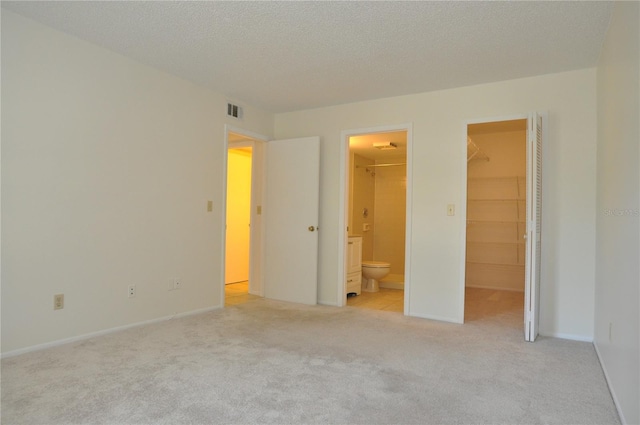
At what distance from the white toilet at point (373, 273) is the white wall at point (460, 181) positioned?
3.90 ft

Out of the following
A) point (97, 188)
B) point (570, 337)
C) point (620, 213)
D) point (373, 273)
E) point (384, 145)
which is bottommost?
point (570, 337)

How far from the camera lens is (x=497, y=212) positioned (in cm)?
622

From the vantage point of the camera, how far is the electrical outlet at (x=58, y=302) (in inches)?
115

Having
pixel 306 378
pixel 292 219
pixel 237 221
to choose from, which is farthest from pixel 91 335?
pixel 237 221

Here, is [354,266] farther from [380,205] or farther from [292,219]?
[380,205]

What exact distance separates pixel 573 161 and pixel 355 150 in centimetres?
354

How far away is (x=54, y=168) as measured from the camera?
292cm

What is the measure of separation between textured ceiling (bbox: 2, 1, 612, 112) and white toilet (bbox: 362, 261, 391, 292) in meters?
2.67

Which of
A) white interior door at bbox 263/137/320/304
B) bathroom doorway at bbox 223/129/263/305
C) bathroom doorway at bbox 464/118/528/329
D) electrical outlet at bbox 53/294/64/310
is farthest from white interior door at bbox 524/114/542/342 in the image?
electrical outlet at bbox 53/294/64/310

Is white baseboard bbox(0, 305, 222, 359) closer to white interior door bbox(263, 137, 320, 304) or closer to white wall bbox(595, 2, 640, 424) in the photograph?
white interior door bbox(263, 137, 320, 304)

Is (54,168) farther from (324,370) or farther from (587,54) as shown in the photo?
(587,54)

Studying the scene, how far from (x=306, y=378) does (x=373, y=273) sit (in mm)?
3443

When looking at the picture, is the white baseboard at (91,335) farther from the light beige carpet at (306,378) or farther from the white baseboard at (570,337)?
the white baseboard at (570,337)

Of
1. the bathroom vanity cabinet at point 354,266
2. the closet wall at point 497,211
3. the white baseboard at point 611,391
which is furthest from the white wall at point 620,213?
the closet wall at point 497,211
